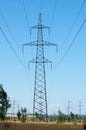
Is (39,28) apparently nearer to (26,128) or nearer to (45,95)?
(45,95)

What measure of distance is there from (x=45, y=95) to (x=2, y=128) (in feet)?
24.8

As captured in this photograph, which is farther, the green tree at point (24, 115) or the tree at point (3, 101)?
the green tree at point (24, 115)

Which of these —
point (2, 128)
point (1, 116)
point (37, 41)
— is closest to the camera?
point (37, 41)

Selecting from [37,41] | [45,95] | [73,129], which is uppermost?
[37,41]

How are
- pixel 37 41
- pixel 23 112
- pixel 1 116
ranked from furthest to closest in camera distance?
pixel 23 112 → pixel 1 116 → pixel 37 41

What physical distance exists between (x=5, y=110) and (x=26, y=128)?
87.0 ft

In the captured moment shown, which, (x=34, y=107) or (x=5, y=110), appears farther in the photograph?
(x=5, y=110)

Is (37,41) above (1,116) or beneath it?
above

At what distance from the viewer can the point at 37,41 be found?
144ft

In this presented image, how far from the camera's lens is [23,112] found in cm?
10794

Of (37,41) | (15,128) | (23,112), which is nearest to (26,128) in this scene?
(15,128)

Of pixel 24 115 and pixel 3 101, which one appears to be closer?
pixel 3 101

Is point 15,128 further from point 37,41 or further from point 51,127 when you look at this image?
point 37,41

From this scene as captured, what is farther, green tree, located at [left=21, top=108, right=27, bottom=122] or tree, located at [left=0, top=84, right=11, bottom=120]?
green tree, located at [left=21, top=108, right=27, bottom=122]
